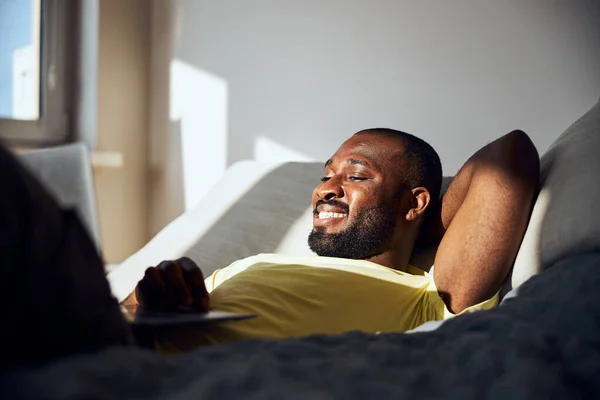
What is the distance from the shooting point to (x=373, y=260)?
4.89ft

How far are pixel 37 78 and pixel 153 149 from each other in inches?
21.4

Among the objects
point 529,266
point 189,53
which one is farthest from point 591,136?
point 189,53

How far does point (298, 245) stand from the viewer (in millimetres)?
1729

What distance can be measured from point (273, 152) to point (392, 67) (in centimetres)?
56

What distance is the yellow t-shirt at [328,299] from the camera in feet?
3.95

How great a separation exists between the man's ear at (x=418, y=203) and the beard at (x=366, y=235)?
46 millimetres

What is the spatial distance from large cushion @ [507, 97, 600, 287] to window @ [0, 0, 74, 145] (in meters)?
1.90

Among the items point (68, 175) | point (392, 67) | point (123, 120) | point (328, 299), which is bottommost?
point (328, 299)

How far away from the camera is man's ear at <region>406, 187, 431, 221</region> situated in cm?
152

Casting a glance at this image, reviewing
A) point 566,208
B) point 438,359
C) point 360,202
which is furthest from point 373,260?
point 438,359

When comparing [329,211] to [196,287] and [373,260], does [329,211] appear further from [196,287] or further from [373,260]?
[196,287]

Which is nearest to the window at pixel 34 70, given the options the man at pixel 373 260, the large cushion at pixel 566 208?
the man at pixel 373 260

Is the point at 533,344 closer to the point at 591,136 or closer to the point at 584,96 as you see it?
the point at 591,136

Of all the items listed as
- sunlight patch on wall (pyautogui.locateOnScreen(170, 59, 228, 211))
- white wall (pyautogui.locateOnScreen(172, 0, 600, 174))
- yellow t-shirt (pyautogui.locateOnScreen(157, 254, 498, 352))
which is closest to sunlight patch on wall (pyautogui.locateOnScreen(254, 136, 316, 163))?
white wall (pyautogui.locateOnScreen(172, 0, 600, 174))
